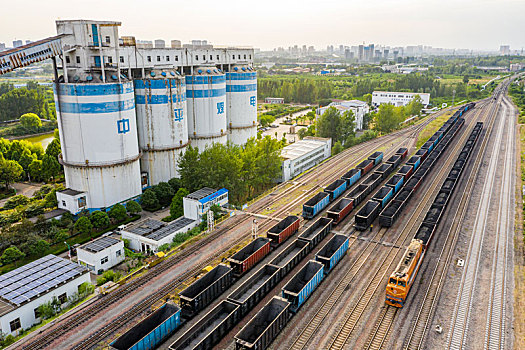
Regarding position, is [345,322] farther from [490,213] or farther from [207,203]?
[490,213]

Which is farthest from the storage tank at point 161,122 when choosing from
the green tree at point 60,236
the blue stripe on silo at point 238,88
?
the green tree at point 60,236

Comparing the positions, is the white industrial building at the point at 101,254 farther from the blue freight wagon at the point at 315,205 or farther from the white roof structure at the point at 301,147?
the white roof structure at the point at 301,147

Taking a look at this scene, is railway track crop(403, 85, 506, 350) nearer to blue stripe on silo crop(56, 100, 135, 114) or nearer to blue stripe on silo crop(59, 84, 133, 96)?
blue stripe on silo crop(56, 100, 135, 114)

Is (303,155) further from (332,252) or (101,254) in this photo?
(101,254)

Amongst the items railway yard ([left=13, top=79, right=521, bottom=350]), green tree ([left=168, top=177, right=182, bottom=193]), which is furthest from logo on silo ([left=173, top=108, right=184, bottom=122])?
railway yard ([left=13, top=79, right=521, bottom=350])

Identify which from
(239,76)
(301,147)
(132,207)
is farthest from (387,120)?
(132,207)

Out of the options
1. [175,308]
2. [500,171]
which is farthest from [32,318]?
[500,171]
